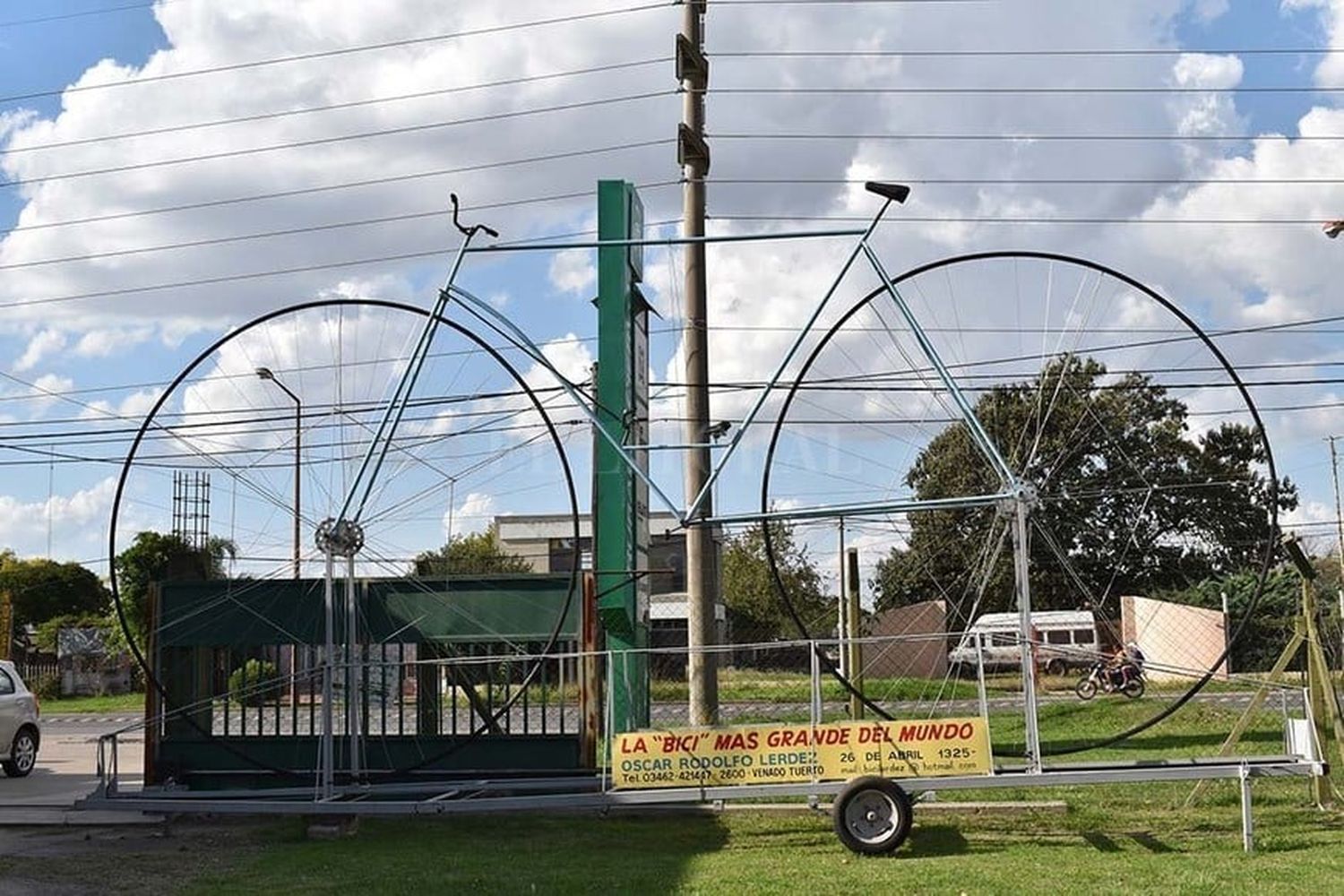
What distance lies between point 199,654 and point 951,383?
26.0 ft

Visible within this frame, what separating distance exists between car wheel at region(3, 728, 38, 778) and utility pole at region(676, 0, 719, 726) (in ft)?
28.4

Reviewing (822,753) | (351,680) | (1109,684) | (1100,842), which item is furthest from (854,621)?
(1109,684)

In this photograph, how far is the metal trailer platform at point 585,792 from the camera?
10578 millimetres

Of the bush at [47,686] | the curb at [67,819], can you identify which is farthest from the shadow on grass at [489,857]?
the bush at [47,686]

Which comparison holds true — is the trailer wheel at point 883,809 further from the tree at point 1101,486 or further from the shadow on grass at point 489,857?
the tree at point 1101,486

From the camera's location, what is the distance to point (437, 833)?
485 inches

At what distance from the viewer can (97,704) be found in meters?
41.0

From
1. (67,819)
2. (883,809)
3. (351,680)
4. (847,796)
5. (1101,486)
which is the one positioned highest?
(1101,486)

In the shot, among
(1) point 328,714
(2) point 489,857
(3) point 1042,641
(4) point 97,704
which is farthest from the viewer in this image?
(4) point 97,704

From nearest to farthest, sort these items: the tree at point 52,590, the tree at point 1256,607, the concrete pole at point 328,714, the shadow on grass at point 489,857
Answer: the shadow on grass at point 489,857 → the concrete pole at point 328,714 → the tree at point 1256,607 → the tree at point 52,590

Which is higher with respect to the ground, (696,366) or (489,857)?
(696,366)

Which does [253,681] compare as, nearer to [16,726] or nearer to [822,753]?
[16,726]

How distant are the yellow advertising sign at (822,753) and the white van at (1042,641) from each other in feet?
2.49

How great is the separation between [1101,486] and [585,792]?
481 cm
